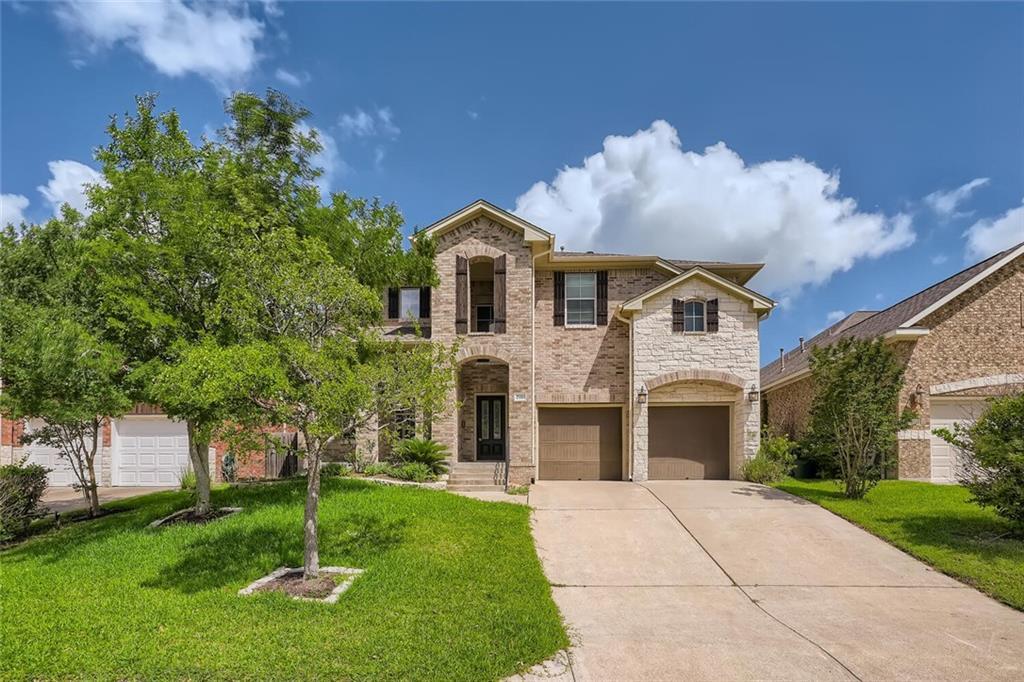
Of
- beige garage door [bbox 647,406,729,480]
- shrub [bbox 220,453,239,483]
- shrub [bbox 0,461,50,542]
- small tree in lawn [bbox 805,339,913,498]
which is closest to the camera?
shrub [bbox 0,461,50,542]

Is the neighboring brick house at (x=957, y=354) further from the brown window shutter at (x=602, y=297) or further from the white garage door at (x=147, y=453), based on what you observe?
the white garage door at (x=147, y=453)

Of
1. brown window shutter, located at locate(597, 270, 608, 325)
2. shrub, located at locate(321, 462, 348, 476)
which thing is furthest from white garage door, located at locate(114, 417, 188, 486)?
brown window shutter, located at locate(597, 270, 608, 325)

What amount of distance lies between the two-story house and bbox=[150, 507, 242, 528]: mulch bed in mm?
5949

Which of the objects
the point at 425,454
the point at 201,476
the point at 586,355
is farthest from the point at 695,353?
the point at 201,476

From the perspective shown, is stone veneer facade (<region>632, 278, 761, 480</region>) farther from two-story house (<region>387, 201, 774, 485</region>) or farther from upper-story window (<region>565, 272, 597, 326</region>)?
upper-story window (<region>565, 272, 597, 326</region>)

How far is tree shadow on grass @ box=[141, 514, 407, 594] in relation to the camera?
7207 mm

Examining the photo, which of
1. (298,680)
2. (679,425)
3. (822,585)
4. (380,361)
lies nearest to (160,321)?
(380,361)

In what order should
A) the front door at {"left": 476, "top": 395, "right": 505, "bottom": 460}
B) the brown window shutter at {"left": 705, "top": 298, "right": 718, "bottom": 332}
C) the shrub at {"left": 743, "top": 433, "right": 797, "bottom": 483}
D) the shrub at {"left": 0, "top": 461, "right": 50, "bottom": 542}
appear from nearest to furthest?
the shrub at {"left": 0, "top": 461, "right": 50, "bottom": 542} < the shrub at {"left": 743, "top": 433, "right": 797, "bottom": 483} < the brown window shutter at {"left": 705, "top": 298, "right": 718, "bottom": 332} < the front door at {"left": 476, "top": 395, "right": 505, "bottom": 460}

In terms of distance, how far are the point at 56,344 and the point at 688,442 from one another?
14.9 m

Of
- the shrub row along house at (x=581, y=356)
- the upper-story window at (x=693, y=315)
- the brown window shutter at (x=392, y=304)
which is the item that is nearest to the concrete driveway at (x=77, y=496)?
the shrub row along house at (x=581, y=356)

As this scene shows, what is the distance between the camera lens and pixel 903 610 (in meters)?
6.75

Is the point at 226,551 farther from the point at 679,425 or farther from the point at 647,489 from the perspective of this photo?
the point at 679,425

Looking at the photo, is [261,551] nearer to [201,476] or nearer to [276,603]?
[276,603]

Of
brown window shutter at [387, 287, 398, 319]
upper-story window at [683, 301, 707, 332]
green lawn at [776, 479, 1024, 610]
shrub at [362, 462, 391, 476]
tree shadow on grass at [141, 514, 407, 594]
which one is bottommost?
green lawn at [776, 479, 1024, 610]
